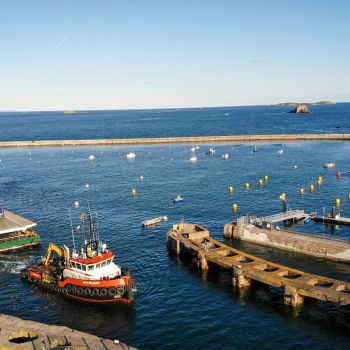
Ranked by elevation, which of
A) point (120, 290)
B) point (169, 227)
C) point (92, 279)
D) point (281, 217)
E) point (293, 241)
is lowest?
Answer: point (169, 227)

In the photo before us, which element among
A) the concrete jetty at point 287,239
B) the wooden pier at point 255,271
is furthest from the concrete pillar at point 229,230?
the wooden pier at point 255,271

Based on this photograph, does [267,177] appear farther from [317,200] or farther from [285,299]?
[285,299]

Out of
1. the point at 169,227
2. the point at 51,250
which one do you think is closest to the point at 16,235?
the point at 51,250

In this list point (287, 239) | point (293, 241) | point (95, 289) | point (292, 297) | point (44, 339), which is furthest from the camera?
point (287, 239)

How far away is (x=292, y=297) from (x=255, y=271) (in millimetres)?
6501

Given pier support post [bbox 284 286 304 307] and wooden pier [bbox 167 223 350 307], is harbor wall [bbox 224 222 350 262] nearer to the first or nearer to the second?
wooden pier [bbox 167 223 350 307]

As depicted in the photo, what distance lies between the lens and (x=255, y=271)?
172 ft

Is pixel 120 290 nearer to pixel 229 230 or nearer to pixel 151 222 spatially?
pixel 229 230

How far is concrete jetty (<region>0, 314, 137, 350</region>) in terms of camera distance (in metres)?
36.0

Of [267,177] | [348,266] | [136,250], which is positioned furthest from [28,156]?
[348,266]

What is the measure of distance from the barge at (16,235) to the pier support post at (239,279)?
3521cm

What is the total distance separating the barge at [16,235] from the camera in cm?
6969

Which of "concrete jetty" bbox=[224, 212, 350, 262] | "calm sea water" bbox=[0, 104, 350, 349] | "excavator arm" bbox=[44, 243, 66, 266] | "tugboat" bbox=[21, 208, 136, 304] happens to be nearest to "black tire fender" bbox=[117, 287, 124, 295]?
"tugboat" bbox=[21, 208, 136, 304]

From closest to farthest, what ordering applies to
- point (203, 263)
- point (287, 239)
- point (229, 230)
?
point (203, 263) → point (287, 239) → point (229, 230)
